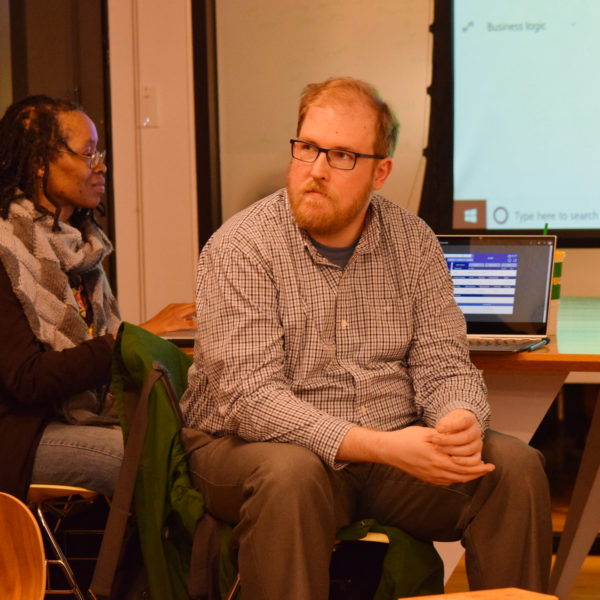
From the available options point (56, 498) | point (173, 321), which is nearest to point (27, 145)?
point (173, 321)

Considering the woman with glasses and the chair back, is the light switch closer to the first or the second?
the woman with glasses

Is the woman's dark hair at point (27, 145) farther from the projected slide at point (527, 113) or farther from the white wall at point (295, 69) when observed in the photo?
the projected slide at point (527, 113)

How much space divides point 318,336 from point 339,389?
12 cm

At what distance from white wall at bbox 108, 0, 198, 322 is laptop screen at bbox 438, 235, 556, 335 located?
5.40 feet

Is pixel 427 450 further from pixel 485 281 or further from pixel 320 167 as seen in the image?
pixel 485 281

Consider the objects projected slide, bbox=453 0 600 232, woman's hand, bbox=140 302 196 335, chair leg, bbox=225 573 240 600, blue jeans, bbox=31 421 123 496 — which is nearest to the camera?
chair leg, bbox=225 573 240 600

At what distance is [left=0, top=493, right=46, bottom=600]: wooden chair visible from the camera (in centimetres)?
122

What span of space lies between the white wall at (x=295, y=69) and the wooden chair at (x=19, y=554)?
274cm

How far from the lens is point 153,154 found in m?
3.83

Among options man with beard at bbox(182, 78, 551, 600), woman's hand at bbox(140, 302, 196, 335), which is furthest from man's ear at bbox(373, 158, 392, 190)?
woman's hand at bbox(140, 302, 196, 335)

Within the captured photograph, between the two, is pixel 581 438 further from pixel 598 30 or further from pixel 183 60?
pixel 183 60

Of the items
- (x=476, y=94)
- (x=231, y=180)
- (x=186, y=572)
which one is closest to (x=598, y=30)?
(x=476, y=94)

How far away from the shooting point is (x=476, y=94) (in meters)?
3.69

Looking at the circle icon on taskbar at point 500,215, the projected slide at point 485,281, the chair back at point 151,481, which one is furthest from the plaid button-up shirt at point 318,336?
the circle icon on taskbar at point 500,215
